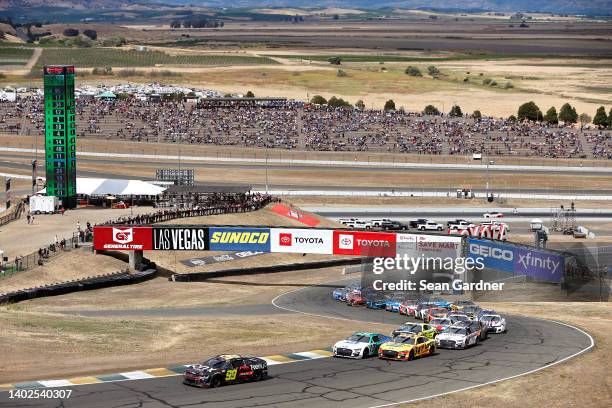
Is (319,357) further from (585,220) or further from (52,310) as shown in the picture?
(585,220)

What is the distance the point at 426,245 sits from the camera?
205 ft

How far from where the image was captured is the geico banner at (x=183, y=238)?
6688cm

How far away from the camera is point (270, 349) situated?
41.2m

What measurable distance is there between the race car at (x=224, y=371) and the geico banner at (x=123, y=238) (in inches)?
1328

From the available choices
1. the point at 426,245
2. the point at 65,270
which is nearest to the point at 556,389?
the point at 426,245

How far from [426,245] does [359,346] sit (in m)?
24.1

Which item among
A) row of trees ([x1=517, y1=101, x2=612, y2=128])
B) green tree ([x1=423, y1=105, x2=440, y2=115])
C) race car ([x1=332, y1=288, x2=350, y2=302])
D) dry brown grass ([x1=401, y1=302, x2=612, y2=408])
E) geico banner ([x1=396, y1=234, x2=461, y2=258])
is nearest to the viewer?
dry brown grass ([x1=401, y1=302, x2=612, y2=408])

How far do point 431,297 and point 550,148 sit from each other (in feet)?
297

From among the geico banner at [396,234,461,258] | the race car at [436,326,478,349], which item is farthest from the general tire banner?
the race car at [436,326,478,349]

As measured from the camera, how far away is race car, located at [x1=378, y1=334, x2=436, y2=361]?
38.9 meters

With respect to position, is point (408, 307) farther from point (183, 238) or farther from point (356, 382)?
point (356, 382)

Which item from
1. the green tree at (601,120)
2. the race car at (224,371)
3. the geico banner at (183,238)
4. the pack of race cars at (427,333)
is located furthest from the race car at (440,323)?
the green tree at (601,120)

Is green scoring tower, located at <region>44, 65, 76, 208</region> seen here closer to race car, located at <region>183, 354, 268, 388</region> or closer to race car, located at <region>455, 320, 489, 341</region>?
race car, located at <region>455, 320, 489, 341</region>

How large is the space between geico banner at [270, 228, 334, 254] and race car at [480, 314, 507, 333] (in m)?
20.2
